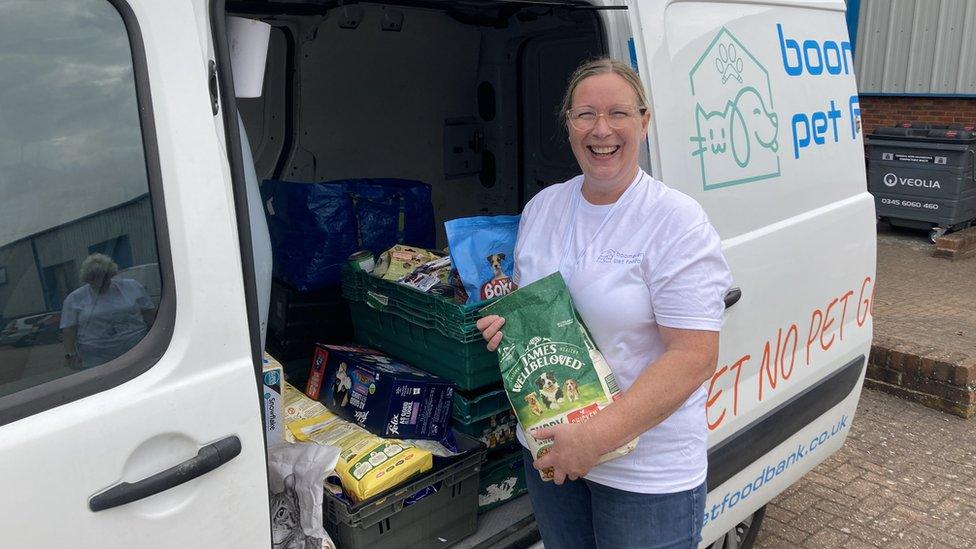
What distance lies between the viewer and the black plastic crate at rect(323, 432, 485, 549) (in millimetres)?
2020

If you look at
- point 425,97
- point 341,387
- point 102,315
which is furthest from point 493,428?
point 425,97

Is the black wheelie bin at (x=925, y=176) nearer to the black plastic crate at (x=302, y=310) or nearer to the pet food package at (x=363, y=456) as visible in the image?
the black plastic crate at (x=302, y=310)

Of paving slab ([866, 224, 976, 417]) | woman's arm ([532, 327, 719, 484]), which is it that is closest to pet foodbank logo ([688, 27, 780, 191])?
woman's arm ([532, 327, 719, 484])

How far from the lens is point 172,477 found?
1246 millimetres

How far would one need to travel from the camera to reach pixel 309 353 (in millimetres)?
3234

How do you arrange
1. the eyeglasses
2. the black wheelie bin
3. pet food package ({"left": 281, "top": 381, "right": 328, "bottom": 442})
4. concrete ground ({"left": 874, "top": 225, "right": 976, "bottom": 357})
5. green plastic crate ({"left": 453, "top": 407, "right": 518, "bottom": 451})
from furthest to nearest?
the black wheelie bin
concrete ground ({"left": 874, "top": 225, "right": 976, "bottom": 357})
green plastic crate ({"left": 453, "top": 407, "right": 518, "bottom": 451})
pet food package ({"left": 281, "top": 381, "right": 328, "bottom": 442})
the eyeglasses

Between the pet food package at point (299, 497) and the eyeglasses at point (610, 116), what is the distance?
0.95m

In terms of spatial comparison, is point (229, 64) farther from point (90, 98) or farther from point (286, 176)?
point (286, 176)

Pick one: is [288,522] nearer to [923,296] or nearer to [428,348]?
[428,348]

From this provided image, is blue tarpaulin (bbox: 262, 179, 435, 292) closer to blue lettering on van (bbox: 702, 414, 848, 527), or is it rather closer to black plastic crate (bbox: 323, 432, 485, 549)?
black plastic crate (bbox: 323, 432, 485, 549)

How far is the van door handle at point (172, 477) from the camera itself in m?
1.18

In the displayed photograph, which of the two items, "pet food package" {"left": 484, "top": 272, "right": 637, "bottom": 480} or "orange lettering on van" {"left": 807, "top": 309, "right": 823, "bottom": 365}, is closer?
"pet food package" {"left": 484, "top": 272, "right": 637, "bottom": 480}

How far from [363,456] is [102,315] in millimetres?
979

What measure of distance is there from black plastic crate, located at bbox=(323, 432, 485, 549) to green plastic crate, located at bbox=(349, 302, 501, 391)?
0.68 ft
